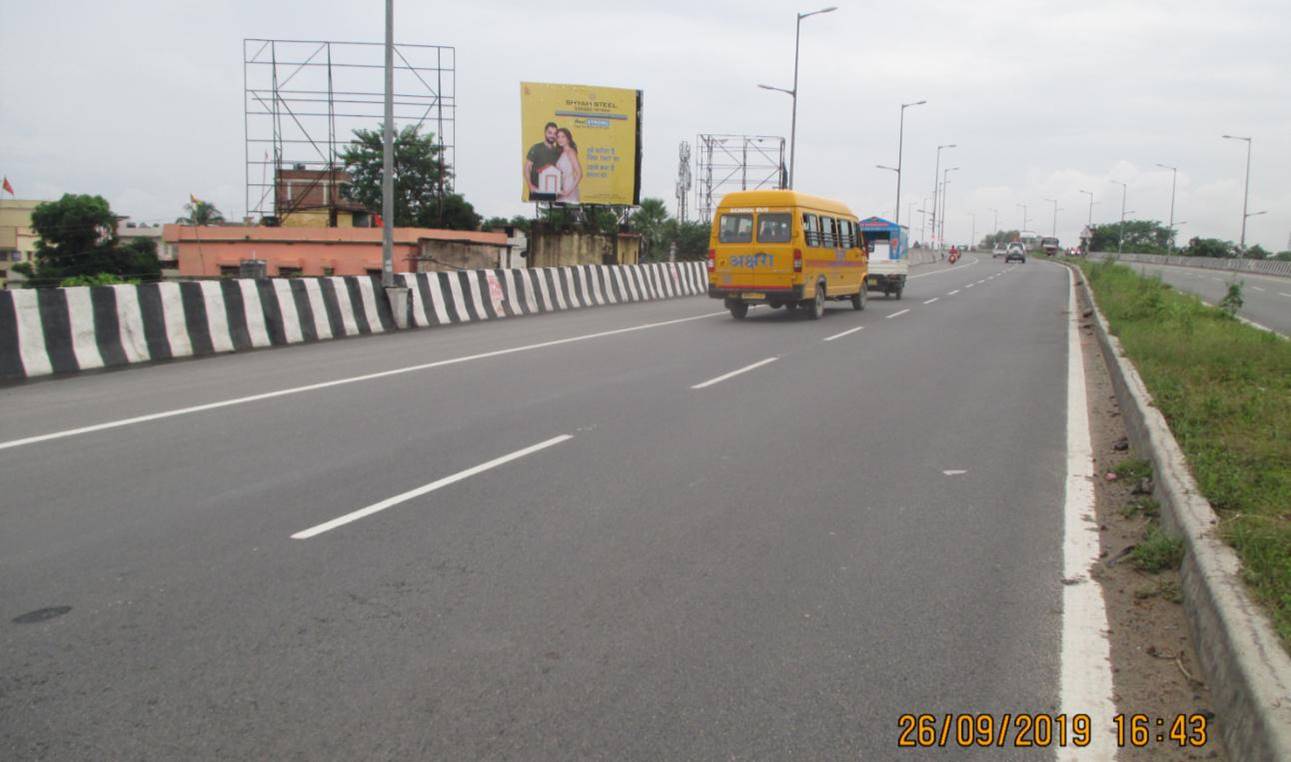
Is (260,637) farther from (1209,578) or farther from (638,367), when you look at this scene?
(638,367)

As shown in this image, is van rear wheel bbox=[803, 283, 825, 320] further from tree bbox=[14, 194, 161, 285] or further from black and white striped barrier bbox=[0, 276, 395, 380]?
tree bbox=[14, 194, 161, 285]

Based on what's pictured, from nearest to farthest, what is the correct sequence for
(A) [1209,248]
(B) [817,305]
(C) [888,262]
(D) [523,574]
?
(D) [523,574]
(B) [817,305]
(C) [888,262]
(A) [1209,248]

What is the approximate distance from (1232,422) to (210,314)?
12.3 meters

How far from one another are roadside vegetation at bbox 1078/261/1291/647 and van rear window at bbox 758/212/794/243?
6335mm

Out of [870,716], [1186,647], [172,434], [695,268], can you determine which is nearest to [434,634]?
[870,716]

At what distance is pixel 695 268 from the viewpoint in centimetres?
3334

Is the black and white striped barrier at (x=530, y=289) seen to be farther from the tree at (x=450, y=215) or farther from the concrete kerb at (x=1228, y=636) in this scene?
the tree at (x=450, y=215)

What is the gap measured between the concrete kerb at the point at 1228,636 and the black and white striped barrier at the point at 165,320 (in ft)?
37.5

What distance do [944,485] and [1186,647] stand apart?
2.64m

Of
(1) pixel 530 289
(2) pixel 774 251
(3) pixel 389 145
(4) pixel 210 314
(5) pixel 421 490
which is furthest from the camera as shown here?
(1) pixel 530 289

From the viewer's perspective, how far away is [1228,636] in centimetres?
369

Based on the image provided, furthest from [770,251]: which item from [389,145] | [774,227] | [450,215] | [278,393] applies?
[450,215]

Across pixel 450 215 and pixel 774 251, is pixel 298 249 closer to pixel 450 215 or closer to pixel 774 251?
pixel 450 215

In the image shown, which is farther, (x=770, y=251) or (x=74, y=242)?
(x=74, y=242)
